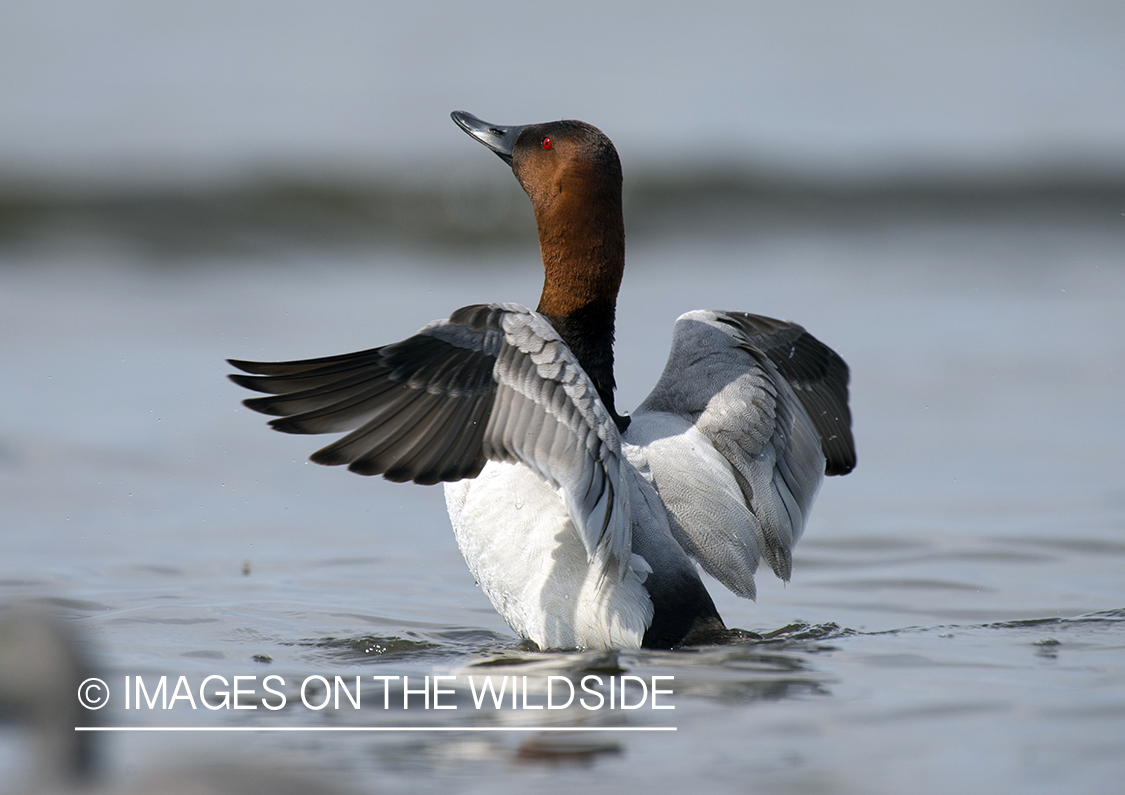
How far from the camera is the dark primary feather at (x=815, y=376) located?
18.1ft

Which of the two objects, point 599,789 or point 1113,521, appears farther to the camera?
point 1113,521

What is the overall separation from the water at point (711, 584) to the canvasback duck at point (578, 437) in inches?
10.4

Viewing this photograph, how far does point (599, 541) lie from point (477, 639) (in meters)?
0.91

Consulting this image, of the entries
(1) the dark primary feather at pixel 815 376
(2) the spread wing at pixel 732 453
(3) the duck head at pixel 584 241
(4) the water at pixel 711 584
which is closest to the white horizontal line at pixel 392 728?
(4) the water at pixel 711 584

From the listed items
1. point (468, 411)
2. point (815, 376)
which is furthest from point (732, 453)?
point (468, 411)

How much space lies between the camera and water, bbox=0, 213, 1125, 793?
346cm

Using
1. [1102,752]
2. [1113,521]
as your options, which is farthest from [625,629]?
[1113,521]

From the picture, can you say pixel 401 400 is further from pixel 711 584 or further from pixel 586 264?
pixel 711 584

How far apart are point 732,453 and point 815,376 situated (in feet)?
3.24

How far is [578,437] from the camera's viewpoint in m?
4.13

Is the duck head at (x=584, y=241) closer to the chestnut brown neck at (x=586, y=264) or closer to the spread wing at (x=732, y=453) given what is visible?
the chestnut brown neck at (x=586, y=264)

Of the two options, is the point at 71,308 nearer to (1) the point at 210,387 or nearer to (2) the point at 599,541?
(1) the point at 210,387

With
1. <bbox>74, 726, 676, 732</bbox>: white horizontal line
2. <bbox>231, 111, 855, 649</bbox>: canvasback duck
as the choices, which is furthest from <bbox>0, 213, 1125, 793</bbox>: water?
<bbox>231, 111, 855, 649</bbox>: canvasback duck

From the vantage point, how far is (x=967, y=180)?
18516 mm
